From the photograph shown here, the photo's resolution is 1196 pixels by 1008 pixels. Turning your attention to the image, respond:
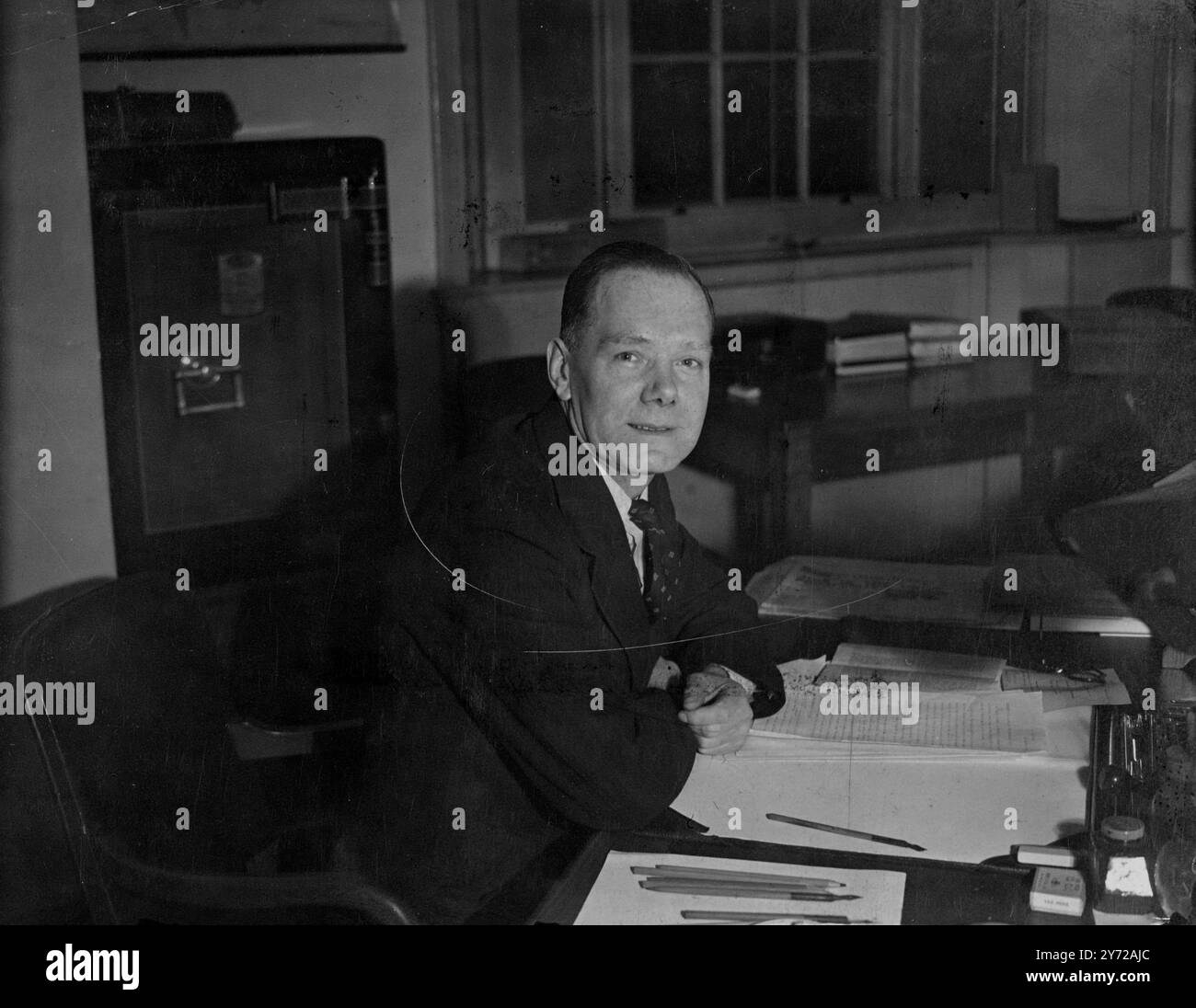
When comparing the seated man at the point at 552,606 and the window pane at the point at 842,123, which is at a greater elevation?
the window pane at the point at 842,123

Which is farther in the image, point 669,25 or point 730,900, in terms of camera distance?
point 669,25

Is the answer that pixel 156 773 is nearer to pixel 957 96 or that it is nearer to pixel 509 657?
pixel 509 657

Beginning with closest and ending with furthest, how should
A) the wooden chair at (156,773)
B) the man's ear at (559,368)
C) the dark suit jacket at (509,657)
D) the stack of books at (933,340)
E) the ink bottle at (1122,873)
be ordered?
1. the ink bottle at (1122,873)
2. the wooden chair at (156,773)
3. the dark suit jacket at (509,657)
4. the man's ear at (559,368)
5. the stack of books at (933,340)

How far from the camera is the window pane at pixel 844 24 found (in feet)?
4.09

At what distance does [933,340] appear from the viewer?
1.49 metres

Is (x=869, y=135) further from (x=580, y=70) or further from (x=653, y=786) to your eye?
(x=653, y=786)

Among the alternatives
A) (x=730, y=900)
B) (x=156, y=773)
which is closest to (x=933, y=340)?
(x=730, y=900)

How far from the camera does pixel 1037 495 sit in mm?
1338

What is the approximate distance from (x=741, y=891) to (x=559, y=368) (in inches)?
Answer: 23.6

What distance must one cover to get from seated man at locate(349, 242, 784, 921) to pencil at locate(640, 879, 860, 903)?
216 mm

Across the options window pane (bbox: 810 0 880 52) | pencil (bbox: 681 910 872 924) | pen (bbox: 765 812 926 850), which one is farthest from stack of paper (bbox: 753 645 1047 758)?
window pane (bbox: 810 0 880 52)

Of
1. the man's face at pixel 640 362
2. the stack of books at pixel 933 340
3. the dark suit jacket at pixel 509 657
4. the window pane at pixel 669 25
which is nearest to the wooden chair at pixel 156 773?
the dark suit jacket at pixel 509 657

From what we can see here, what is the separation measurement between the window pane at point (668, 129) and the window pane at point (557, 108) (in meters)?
0.06

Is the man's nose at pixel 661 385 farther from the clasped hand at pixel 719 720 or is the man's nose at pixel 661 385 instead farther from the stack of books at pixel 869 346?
the stack of books at pixel 869 346
